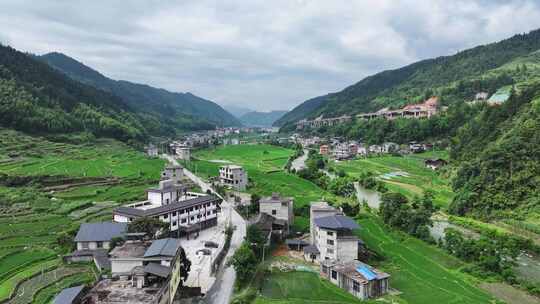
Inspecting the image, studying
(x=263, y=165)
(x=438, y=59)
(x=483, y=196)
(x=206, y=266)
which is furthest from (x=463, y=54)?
(x=206, y=266)

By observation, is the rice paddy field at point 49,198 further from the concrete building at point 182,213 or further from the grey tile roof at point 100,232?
the concrete building at point 182,213

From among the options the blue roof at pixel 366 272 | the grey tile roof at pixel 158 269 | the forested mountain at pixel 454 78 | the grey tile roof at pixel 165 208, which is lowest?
the blue roof at pixel 366 272

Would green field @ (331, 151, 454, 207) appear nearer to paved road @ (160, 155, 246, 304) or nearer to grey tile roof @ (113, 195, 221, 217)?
paved road @ (160, 155, 246, 304)

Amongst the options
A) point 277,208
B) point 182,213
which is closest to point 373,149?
point 277,208

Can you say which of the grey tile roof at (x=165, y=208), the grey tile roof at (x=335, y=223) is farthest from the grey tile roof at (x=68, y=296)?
the grey tile roof at (x=335, y=223)

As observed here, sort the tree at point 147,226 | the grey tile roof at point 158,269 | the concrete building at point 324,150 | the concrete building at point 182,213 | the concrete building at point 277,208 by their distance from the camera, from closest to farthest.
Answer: the grey tile roof at point 158,269, the tree at point 147,226, the concrete building at point 182,213, the concrete building at point 277,208, the concrete building at point 324,150

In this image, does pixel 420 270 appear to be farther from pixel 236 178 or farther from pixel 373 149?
pixel 373 149

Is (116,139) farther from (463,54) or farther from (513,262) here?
(463,54)
